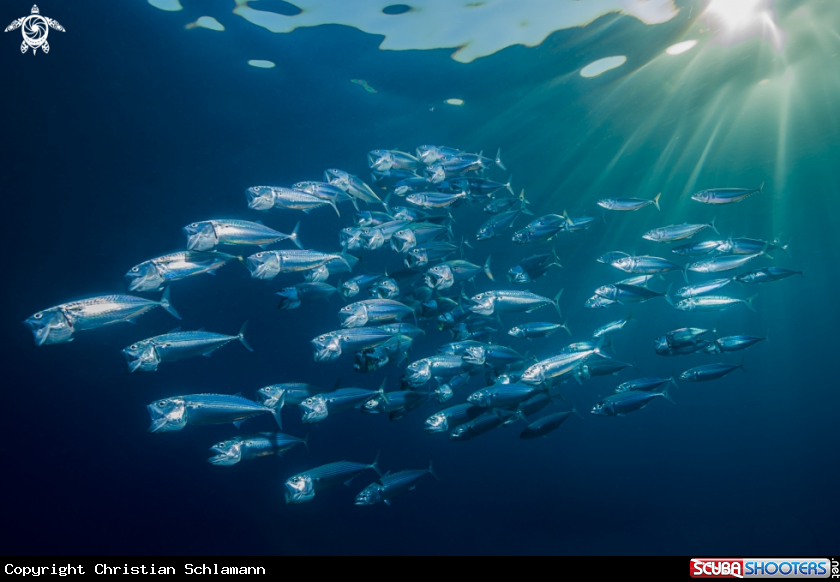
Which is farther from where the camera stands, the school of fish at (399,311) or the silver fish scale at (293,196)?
the silver fish scale at (293,196)

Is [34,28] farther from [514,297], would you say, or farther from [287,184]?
[514,297]

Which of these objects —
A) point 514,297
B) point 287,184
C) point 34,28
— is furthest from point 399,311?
point 34,28

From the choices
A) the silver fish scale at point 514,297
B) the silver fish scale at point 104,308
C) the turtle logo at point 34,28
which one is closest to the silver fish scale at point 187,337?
the silver fish scale at point 104,308

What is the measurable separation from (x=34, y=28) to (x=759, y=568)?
15592 mm

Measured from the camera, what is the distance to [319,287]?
19.3 feet

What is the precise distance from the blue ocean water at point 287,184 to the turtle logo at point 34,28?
0.17 meters

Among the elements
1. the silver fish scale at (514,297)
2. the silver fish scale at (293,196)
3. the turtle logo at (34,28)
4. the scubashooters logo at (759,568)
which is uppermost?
the turtle logo at (34,28)

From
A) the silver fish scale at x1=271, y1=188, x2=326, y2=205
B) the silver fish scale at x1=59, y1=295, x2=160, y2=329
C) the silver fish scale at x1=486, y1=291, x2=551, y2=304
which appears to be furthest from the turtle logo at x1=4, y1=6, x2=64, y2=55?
the silver fish scale at x1=486, y1=291, x2=551, y2=304

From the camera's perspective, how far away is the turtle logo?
24.7ft

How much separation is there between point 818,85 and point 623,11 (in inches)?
300

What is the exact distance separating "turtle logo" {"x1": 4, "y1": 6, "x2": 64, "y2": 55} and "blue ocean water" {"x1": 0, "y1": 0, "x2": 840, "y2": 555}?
17 centimetres

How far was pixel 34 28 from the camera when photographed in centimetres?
771

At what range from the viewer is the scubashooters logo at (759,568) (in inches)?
183

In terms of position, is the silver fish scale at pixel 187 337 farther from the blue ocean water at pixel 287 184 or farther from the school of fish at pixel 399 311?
the blue ocean water at pixel 287 184
